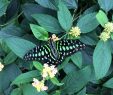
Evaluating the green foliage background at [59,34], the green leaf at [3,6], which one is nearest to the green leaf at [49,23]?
the green foliage background at [59,34]

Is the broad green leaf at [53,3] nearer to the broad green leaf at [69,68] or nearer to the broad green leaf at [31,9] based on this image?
the broad green leaf at [31,9]

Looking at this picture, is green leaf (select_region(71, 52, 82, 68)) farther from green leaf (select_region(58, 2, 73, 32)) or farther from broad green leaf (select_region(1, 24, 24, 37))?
broad green leaf (select_region(1, 24, 24, 37))

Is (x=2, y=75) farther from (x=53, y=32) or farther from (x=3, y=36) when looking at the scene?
(x=53, y=32)

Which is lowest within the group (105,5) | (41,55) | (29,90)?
(29,90)

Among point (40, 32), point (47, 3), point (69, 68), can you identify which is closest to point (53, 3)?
point (47, 3)

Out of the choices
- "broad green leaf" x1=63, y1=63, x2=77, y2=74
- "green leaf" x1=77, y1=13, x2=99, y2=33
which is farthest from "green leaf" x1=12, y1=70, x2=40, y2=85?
"green leaf" x1=77, y1=13, x2=99, y2=33

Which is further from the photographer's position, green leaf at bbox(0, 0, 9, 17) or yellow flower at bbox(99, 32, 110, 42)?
green leaf at bbox(0, 0, 9, 17)

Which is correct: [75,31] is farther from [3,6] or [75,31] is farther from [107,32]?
[3,6]
